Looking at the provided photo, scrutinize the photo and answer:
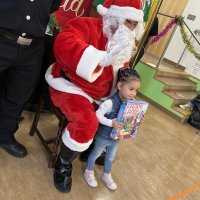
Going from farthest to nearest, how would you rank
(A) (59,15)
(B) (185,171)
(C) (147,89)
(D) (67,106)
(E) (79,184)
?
(C) (147,89), (B) (185,171), (A) (59,15), (E) (79,184), (D) (67,106)

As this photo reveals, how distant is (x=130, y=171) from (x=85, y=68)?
3.49ft

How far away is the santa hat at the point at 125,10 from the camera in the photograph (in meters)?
1.59

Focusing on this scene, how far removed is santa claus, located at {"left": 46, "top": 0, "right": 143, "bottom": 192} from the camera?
148 cm

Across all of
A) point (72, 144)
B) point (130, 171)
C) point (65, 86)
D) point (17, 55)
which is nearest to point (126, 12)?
point (65, 86)

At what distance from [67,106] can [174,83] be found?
316cm

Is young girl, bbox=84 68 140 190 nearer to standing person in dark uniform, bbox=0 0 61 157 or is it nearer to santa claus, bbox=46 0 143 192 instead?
santa claus, bbox=46 0 143 192

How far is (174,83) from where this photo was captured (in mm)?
4344

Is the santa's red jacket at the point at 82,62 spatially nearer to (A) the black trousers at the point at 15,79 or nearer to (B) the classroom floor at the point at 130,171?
(A) the black trousers at the point at 15,79

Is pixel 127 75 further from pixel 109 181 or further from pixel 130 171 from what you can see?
pixel 130 171

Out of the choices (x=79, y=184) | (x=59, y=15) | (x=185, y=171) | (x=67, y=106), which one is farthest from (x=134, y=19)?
(x=185, y=171)

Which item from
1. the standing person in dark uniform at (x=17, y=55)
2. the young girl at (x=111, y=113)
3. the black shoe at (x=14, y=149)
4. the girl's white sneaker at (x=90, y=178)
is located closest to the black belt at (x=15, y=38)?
the standing person in dark uniform at (x=17, y=55)

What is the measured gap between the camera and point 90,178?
1.78 metres

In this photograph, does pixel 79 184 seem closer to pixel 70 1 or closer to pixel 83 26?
pixel 83 26

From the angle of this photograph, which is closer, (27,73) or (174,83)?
(27,73)
